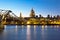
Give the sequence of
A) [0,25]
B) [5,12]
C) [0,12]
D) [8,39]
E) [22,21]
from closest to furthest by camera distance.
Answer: [8,39], [0,25], [0,12], [5,12], [22,21]

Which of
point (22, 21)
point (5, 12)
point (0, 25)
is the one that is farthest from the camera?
point (22, 21)

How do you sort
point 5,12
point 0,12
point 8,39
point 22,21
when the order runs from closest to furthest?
point 8,39, point 0,12, point 5,12, point 22,21

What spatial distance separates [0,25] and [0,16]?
16.9 ft

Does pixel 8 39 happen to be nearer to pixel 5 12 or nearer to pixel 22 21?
pixel 5 12

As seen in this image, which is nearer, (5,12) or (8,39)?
(8,39)

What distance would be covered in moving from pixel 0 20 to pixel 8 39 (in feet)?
127

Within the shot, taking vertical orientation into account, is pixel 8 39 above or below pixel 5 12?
below

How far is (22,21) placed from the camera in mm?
185125

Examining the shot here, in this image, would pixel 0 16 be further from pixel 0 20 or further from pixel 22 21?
pixel 22 21

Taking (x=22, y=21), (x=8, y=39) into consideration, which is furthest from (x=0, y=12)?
(x=22, y=21)

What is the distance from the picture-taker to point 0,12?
3504 inches

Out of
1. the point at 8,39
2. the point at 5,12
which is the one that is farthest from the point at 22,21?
the point at 8,39

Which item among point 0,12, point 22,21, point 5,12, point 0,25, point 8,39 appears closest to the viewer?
point 8,39

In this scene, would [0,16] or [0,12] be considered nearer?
[0,16]
